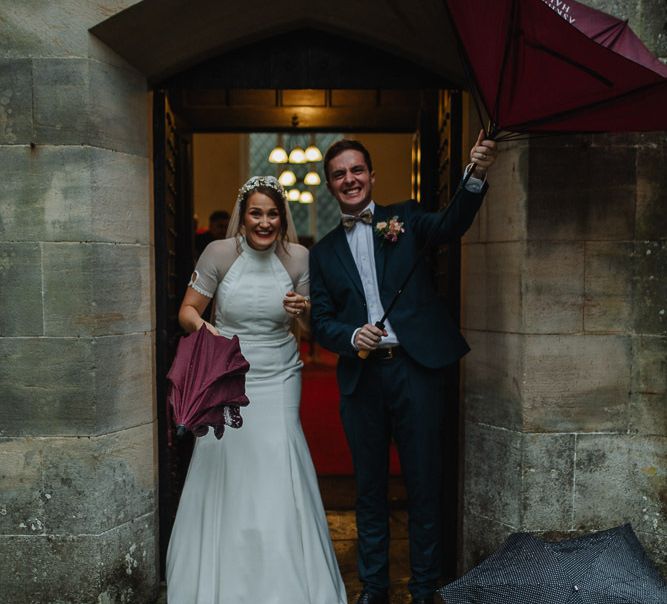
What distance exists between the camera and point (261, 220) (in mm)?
3613

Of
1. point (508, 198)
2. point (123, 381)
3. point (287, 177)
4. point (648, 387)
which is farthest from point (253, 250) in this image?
point (287, 177)

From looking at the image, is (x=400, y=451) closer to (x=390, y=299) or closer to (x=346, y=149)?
(x=390, y=299)

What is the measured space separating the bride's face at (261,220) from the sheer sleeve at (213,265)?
0.15 meters

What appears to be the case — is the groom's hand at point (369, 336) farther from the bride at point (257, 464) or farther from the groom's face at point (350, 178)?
the groom's face at point (350, 178)

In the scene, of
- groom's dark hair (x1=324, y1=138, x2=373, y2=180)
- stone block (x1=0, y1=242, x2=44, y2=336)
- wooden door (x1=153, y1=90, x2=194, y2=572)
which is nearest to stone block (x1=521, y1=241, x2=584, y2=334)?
groom's dark hair (x1=324, y1=138, x2=373, y2=180)

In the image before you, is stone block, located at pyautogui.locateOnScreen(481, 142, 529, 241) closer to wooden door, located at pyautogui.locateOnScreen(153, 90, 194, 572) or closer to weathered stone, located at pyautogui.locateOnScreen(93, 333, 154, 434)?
wooden door, located at pyautogui.locateOnScreen(153, 90, 194, 572)

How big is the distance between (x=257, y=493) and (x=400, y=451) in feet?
2.60

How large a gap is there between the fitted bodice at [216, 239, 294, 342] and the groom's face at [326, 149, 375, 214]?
511 mm

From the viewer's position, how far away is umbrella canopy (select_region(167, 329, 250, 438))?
10.6 feet

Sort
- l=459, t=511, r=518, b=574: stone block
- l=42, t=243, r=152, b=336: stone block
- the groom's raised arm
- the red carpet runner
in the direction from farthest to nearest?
1. the red carpet runner
2. l=459, t=511, r=518, b=574: stone block
3. l=42, t=243, r=152, b=336: stone block
4. the groom's raised arm

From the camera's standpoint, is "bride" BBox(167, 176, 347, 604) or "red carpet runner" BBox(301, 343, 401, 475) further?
"red carpet runner" BBox(301, 343, 401, 475)

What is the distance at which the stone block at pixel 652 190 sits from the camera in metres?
3.59

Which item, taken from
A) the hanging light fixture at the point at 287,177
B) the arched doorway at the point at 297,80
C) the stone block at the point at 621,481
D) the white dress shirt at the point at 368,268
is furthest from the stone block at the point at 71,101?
the hanging light fixture at the point at 287,177

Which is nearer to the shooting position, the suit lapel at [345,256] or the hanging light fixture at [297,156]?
the suit lapel at [345,256]
